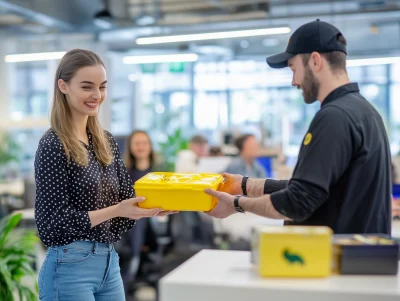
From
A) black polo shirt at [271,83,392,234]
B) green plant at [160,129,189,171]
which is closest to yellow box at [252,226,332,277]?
black polo shirt at [271,83,392,234]

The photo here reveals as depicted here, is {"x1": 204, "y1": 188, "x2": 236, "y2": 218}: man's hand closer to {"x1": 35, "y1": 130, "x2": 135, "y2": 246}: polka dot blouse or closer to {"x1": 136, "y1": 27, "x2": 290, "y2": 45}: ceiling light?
{"x1": 35, "y1": 130, "x2": 135, "y2": 246}: polka dot blouse

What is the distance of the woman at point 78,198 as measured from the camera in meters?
2.01

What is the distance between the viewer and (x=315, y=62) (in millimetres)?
1952

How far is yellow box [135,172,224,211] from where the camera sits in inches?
76.9

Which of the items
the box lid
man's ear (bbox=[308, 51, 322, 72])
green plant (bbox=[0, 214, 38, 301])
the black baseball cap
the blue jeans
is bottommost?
green plant (bbox=[0, 214, 38, 301])

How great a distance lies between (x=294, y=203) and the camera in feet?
5.83

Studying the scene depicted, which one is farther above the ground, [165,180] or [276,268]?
[165,180]

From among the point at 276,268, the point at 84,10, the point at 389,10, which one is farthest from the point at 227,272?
the point at 84,10

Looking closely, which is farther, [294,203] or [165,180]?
[165,180]

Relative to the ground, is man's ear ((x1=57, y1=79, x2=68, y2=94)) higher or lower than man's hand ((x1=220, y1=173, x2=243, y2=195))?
higher

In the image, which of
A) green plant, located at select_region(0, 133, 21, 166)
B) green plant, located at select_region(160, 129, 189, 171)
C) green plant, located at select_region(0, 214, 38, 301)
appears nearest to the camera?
green plant, located at select_region(0, 214, 38, 301)

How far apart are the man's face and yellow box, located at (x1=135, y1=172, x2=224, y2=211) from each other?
1.39 ft

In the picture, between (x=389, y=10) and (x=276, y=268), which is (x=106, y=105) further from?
(x=276, y=268)

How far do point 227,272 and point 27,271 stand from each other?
2.00m
